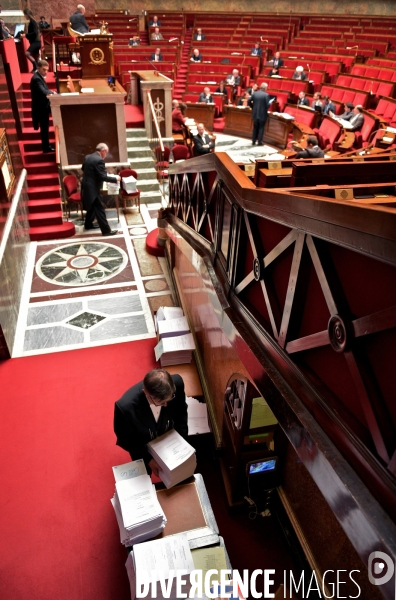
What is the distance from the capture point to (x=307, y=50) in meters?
15.3

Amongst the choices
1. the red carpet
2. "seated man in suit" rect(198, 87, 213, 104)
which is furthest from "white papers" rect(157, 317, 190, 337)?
"seated man in suit" rect(198, 87, 213, 104)

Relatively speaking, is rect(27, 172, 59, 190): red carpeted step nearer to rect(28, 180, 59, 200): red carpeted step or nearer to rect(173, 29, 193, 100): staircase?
rect(28, 180, 59, 200): red carpeted step

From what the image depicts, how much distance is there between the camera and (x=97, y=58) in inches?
377

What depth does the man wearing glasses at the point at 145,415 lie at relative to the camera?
2.55 meters

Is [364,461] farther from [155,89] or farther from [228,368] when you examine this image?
[155,89]

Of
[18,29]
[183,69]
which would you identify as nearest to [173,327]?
[18,29]

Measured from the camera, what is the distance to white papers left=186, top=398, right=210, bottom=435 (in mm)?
3457

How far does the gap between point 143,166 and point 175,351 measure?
589 centimetres

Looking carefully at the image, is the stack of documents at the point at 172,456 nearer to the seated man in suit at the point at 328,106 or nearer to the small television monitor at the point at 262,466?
the small television monitor at the point at 262,466

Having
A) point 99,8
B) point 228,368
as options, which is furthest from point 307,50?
point 228,368

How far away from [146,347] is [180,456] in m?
2.10

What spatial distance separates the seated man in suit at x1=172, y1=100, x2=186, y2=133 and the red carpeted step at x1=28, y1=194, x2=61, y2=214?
3824mm

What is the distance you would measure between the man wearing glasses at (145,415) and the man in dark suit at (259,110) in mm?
9612

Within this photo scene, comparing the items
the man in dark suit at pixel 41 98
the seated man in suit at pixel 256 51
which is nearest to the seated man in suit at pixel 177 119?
the man in dark suit at pixel 41 98
